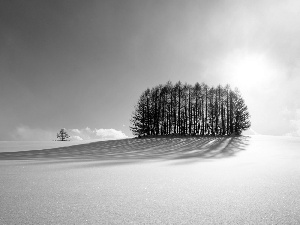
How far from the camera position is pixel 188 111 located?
33.5m

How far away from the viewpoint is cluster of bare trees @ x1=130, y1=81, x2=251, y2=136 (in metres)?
31.7

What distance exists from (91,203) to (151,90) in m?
33.9

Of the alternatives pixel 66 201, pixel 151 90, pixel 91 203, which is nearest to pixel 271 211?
pixel 91 203

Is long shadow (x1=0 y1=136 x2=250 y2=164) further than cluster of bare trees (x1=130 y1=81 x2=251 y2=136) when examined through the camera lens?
No

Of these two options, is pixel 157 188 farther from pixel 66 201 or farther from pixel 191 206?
pixel 66 201

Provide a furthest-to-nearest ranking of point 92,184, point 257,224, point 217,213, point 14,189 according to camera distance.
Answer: point 92,184 → point 14,189 → point 217,213 → point 257,224

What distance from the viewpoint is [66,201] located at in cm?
200

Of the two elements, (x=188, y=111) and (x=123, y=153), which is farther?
(x=188, y=111)

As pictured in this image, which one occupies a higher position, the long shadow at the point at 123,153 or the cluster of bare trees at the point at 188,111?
the cluster of bare trees at the point at 188,111

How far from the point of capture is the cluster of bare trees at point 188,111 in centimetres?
3174

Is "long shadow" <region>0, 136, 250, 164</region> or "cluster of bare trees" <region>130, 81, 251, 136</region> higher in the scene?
"cluster of bare trees" <region>130, 81, 251, 136</region>

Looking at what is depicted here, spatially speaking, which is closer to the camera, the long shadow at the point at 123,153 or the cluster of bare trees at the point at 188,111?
the long shadow at the point at 123,153

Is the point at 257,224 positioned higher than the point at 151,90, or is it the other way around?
the point at 151,90

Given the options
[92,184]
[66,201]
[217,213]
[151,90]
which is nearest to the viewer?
[217,213]
